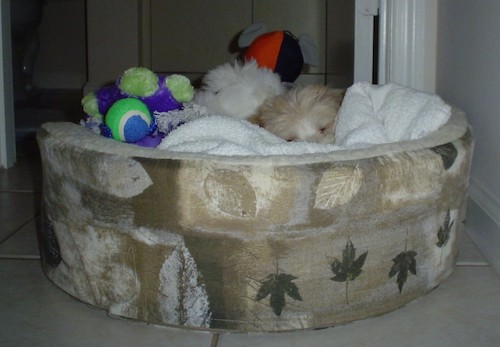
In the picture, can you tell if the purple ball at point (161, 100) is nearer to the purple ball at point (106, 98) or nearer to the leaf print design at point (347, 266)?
the purple ball at point (106, 98)

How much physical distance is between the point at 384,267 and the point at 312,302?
131 millimetres

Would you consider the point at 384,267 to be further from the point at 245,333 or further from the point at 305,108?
the point at 305,108

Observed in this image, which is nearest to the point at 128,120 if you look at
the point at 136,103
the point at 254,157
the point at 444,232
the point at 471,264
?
the point at 136,103

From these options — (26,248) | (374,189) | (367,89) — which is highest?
(367,89)

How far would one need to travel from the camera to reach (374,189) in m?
1.01

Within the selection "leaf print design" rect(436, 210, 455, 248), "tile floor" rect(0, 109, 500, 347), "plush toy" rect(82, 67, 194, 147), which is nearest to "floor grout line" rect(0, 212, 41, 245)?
"tile floor" rect(0, 109, 500, 347)

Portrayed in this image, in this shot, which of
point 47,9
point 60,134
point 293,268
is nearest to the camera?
point 293,268

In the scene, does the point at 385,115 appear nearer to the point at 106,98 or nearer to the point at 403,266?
the point at 403,266

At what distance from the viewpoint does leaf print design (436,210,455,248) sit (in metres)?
1.14

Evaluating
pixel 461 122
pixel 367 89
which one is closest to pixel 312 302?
pixel 461 122

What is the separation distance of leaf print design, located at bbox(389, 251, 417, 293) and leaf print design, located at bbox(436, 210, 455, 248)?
70 millimetres

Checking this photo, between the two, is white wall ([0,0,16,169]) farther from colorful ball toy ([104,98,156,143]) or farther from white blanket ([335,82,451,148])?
white blanket ([335,82,451,148])

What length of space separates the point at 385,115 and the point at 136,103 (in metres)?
0.50

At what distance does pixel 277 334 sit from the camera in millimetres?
1025
